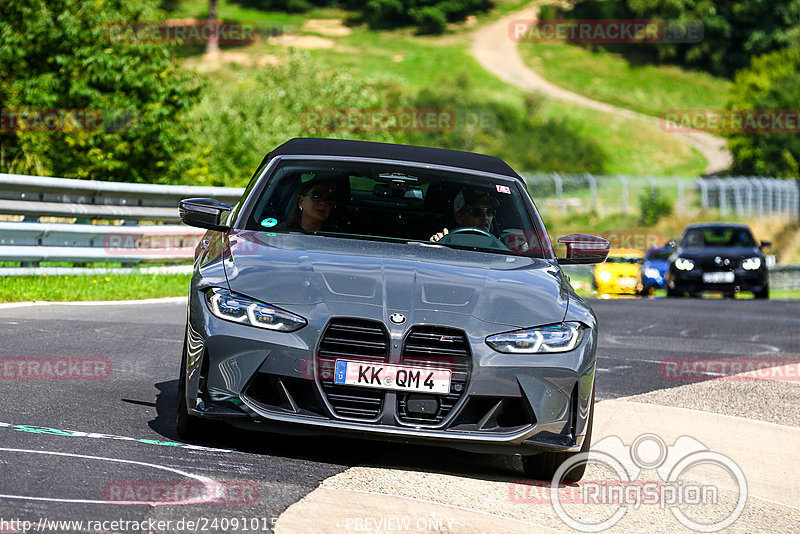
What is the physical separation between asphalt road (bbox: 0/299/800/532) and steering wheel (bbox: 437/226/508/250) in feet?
3.66

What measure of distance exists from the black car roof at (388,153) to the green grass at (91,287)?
5.28 meters

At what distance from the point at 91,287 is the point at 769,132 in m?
64.1

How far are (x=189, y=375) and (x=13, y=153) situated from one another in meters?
17.4

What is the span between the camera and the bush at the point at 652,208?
5225cm

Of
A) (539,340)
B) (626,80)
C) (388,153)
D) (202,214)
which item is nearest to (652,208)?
(388,153)

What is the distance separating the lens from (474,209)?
280 inches

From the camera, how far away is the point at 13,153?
72.6ft

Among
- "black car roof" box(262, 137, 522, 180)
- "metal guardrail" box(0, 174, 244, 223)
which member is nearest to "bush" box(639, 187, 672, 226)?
"metal guardrail" box(0, 174, 244, 223)

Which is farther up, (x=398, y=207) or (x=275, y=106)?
(x=398, y=207)

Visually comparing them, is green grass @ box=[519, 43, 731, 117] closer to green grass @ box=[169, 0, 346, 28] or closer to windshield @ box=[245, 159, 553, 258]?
green grass @ box=[169, 0, 346, 28]

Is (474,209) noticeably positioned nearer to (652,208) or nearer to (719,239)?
(719,239)

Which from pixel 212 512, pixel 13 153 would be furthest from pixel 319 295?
pixel 13 153

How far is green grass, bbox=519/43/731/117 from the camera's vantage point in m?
97.7

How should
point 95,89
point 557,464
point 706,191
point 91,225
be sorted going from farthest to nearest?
point 706,191 < point 95,89 < point 91,225 < point 557,464
